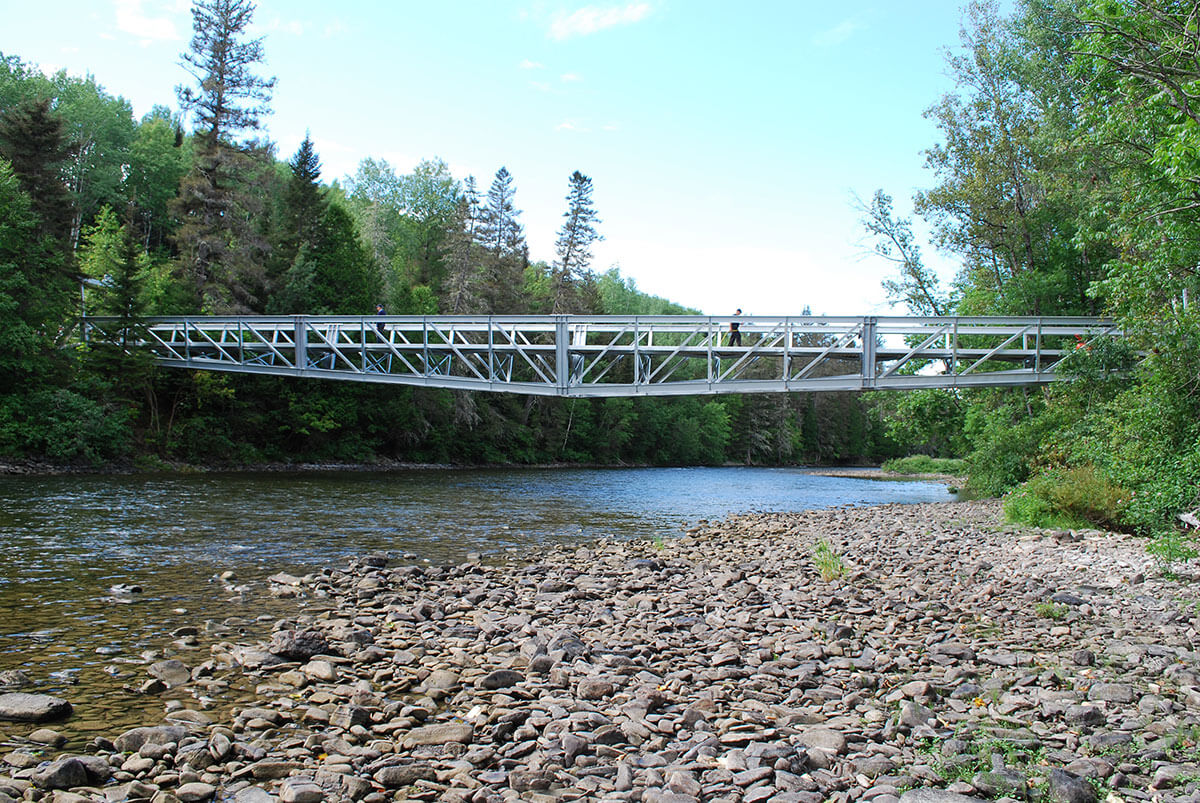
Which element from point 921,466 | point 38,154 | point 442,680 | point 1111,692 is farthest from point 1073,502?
point 921,466

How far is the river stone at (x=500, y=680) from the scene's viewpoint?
239 inches

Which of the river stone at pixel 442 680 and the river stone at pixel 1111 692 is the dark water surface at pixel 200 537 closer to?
the river stone at pixel 442 680

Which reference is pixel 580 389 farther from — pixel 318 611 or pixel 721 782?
pixel 721 782

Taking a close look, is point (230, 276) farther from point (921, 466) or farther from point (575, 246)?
point (921, 466)

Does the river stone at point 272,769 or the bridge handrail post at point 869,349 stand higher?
the bridge handrail post at point 869,349

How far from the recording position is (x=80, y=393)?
1182 inches

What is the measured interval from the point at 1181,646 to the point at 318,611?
8.65 metres

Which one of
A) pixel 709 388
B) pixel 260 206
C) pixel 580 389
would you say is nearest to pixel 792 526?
pixel 709 388

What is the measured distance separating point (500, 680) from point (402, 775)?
168 cm

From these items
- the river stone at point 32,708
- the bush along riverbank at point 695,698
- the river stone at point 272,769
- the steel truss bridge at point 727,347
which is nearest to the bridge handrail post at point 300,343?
the steel truss bridge at point 727,347

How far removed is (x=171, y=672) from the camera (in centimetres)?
631

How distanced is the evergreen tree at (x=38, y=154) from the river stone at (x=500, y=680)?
3714cm

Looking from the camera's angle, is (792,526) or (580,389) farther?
(580,389)

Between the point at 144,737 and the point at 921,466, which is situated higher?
the point at 144,737
